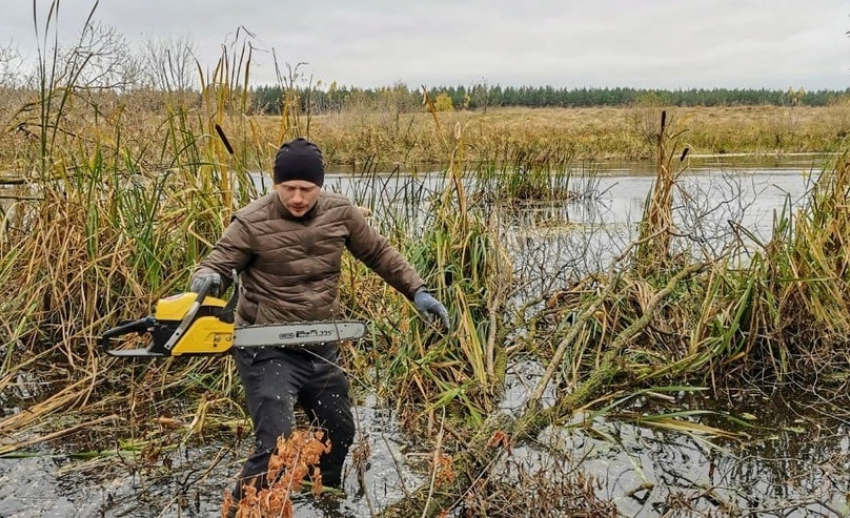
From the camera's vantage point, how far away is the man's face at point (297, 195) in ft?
11.1

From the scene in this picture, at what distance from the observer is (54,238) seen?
4.98 meters

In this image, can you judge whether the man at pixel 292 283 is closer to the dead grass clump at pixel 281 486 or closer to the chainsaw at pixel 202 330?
the chainsaw at pixel 202 330

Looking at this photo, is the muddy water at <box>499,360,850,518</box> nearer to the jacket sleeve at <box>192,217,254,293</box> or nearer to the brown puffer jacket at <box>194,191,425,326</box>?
the brown puffer jacket at <box>194,191,425,326</box>

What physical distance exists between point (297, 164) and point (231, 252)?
520 millimetres

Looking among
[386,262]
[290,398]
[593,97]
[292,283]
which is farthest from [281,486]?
[593,97]

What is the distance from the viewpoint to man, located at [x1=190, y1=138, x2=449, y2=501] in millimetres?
3254

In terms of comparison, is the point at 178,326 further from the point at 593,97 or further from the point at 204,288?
the point at 593,97

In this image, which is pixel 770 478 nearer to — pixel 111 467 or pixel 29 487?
pixel 111 467

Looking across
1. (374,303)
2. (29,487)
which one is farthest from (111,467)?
(374,303)

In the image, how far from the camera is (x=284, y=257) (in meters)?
3.41

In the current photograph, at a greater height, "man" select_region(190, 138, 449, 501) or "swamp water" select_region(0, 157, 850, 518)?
"man" select_region(190, 138, 449, 501)

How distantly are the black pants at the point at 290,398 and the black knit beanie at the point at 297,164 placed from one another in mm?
823

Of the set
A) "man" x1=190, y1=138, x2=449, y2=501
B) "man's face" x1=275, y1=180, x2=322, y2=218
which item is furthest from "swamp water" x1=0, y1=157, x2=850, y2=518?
"man's face" x1=275, y1=180, x2=322, y2=218

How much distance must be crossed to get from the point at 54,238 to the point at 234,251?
2360mm
